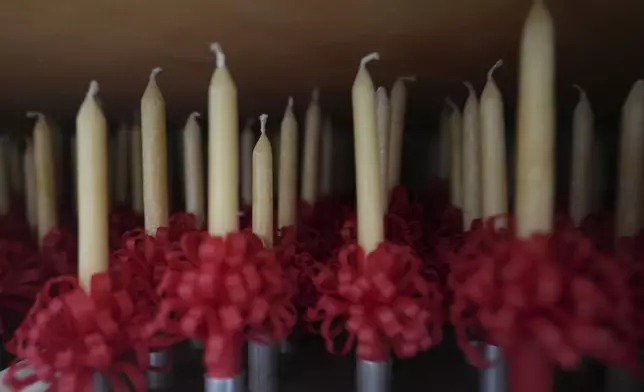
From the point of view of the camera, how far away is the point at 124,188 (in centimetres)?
67

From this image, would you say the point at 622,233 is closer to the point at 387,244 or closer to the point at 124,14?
the point at 387,244

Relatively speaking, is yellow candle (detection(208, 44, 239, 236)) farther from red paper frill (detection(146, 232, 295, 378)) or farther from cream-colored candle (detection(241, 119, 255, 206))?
cream-colored candle (detection(241, 119, 255, 206))

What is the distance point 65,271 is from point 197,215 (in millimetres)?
103

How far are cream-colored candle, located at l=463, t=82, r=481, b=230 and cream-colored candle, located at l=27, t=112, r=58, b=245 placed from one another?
310 millimetres

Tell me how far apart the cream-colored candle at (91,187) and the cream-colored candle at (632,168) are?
297 mm

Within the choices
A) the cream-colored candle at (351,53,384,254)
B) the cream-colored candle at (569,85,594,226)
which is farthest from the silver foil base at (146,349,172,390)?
the cream-colored candle at (569,85,594,226)

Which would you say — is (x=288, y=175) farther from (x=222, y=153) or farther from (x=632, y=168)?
(x=632, y=168)

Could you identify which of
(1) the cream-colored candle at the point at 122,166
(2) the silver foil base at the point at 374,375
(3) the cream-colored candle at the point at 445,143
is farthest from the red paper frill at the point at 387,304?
(1) the cream-colored candle at the point at 122,166

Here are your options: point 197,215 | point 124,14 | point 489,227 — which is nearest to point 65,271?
point 197,215

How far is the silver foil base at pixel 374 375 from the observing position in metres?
0.38

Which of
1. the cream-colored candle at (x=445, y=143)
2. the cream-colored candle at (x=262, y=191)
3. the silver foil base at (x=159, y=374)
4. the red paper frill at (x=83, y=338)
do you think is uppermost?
the cream-colored candle at (x=445, y=143)

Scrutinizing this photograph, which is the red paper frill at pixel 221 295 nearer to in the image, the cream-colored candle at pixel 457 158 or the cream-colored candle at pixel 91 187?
the cream-colored candle at pixel 91 187

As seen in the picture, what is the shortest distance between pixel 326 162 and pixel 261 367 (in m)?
0.25

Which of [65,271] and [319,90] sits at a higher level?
[319,90]
